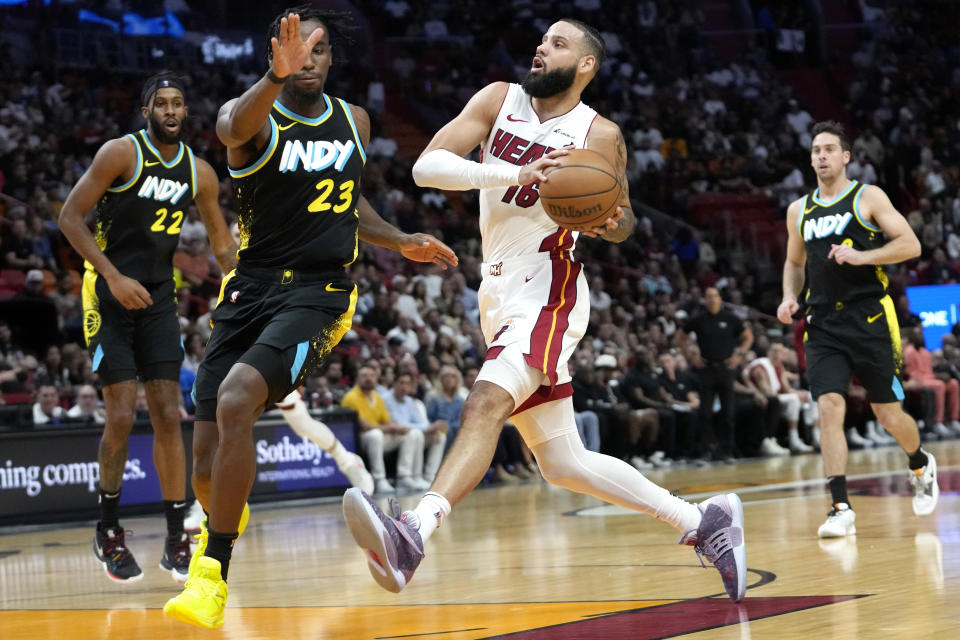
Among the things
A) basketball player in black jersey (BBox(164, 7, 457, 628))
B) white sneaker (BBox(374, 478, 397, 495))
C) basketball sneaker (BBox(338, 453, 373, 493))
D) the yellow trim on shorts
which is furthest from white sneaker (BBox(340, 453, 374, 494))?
basketball player in black jersey (BBox(164, 7, 457, 628))

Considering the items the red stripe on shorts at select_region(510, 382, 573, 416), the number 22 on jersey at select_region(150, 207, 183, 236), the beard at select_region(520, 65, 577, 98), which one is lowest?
the red stripe on shorts at select_region(510, 382, 573, 416)

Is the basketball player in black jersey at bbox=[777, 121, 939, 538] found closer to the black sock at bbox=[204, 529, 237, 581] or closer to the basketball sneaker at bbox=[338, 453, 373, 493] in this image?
the black sock at bbox=[204, 529, 237, 581]

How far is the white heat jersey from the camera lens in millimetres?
4723

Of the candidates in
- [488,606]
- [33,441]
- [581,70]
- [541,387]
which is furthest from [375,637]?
[33,441]

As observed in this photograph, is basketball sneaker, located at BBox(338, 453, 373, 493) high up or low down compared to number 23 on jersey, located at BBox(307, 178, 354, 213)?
down

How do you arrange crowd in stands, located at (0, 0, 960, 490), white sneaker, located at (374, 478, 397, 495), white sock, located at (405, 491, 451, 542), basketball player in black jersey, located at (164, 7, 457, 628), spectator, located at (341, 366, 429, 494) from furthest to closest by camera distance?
crowd in stands, located at (0, 0, 960, 490)
spectator, located at (341, 366, 429, 494)
white sneaker, located at (374, 478, 397, 495)
basketball player in black jersey, located at (164, 7, 457, 628)
white sock, located at (405, 491, 451, 542)

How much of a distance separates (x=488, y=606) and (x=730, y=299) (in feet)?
52.2

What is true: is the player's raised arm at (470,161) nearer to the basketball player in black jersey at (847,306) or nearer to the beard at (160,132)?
the beard at (160,132)

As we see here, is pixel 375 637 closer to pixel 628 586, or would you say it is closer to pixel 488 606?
pixel 488 606

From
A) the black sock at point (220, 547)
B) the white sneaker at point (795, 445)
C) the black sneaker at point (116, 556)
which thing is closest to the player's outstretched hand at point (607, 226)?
the black sock at point (220, 547)

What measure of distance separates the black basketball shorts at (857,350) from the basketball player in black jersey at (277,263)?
325 cm

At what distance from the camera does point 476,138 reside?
188 inches

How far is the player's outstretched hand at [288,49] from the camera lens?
4.20 meters

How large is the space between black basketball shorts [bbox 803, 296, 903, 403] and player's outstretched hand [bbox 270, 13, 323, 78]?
418 cm
